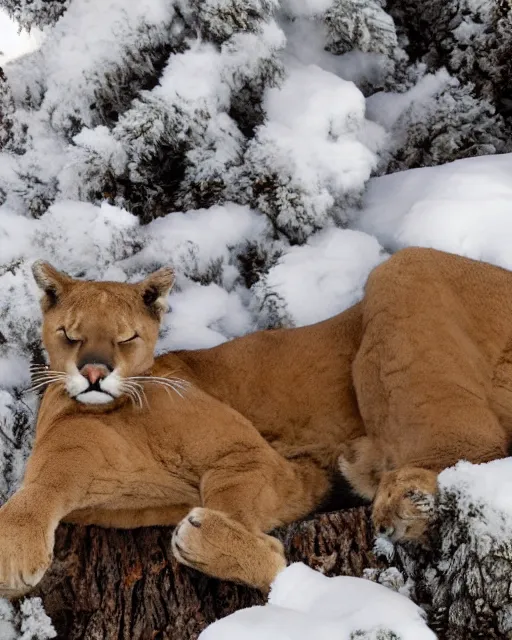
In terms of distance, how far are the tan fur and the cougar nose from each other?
0.09m

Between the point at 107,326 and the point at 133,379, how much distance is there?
27 centimetres

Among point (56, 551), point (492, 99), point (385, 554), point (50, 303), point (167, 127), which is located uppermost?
point (492, 99)

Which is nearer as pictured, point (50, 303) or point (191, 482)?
point (191, 482)

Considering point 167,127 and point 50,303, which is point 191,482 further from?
point 167,127

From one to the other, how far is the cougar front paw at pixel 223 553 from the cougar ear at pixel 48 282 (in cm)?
136

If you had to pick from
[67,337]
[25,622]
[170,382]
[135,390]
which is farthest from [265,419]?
[25,622]

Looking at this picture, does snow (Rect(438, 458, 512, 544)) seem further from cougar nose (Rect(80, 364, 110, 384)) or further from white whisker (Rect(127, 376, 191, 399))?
cougar nose (Rect(80, 364, 110, 384))

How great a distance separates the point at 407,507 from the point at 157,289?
67.5 inches

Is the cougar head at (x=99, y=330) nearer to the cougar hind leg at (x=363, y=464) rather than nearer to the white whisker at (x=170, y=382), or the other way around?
the white whisker at (x=170, y=382)

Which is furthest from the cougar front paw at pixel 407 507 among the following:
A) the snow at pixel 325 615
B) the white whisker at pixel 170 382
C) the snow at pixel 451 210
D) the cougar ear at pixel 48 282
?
the cougar ear at pixel 48 282

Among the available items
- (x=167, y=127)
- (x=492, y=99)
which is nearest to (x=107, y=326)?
(x=167, y=127)

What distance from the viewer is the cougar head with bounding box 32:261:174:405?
3.46 meters

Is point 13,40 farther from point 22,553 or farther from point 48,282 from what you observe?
point 22,553

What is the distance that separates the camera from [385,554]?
2975 mm
